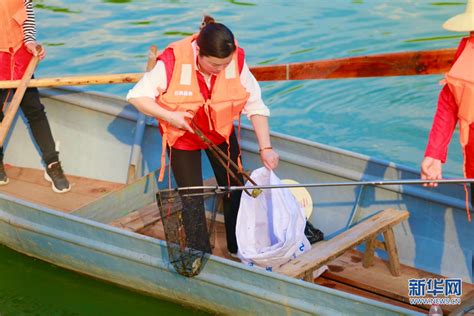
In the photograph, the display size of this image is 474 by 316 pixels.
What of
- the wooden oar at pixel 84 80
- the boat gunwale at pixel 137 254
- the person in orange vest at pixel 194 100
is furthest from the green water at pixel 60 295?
the wooden oar at pixel 84 80

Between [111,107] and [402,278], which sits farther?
[111,107]

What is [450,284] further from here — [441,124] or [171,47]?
[171,47]

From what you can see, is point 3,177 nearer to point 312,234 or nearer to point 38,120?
point 38,120

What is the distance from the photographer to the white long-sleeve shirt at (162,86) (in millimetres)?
5082

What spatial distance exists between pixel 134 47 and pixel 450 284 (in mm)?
7923

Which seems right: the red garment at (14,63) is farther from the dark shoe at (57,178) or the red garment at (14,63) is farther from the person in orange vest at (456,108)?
the person in orange vest at (456,108)

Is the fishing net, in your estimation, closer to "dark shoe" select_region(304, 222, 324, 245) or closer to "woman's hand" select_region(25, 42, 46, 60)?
"dark shoe" select_region(304, 222, 324, 245)

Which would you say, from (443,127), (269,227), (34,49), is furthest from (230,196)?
(34,49)

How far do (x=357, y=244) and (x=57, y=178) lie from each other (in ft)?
8.81

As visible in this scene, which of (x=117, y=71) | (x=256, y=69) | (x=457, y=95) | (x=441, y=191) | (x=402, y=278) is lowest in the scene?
(x=117, y=71)

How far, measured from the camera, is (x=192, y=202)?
5152 mm

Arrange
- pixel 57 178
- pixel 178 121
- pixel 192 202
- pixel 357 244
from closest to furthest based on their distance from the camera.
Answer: pixel 178 121, pixel 192 202, pixel 357 244, pixel 57 178

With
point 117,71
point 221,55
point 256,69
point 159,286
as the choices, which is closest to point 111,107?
point 256,69

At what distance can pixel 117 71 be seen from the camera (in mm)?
11898
